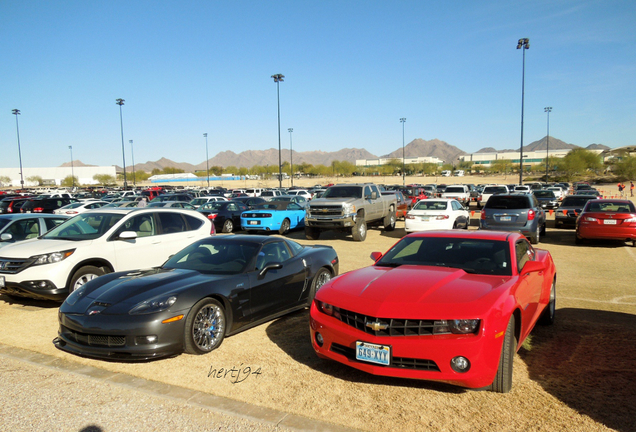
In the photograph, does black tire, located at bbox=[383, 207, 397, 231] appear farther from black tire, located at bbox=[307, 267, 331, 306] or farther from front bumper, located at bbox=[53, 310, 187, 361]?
front bumper, located at bbox=[53, 310, 187, 361]

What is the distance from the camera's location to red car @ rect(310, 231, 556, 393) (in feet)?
12.9

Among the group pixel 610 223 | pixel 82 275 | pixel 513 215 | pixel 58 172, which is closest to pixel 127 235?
pixel 82 275

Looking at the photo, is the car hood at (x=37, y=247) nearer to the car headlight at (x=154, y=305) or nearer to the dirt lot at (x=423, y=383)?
the dirt lot at (x=423, y=383)

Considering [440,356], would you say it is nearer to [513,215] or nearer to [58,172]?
[513,215]

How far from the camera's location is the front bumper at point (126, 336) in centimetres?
481

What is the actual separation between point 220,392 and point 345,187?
1373cm

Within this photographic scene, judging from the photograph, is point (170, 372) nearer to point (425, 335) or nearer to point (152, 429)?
point (152, 429)

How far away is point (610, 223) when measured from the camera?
14.1 meters

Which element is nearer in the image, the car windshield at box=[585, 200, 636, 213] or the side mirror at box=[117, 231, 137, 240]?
the side mirror at box=[117, 231, 137, 240]

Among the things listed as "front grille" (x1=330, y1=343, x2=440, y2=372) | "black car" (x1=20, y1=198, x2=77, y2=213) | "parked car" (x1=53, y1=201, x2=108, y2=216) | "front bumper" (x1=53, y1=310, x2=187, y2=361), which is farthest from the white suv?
"black car" (x1=20, y1=198, x2=77, y2=213)

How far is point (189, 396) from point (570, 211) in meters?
19.5

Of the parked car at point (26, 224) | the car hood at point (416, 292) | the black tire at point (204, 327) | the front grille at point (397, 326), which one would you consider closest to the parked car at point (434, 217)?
the parked car at point (26, 224)

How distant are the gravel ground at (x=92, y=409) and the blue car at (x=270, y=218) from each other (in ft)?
44.1

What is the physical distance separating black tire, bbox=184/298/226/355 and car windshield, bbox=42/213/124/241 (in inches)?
146
